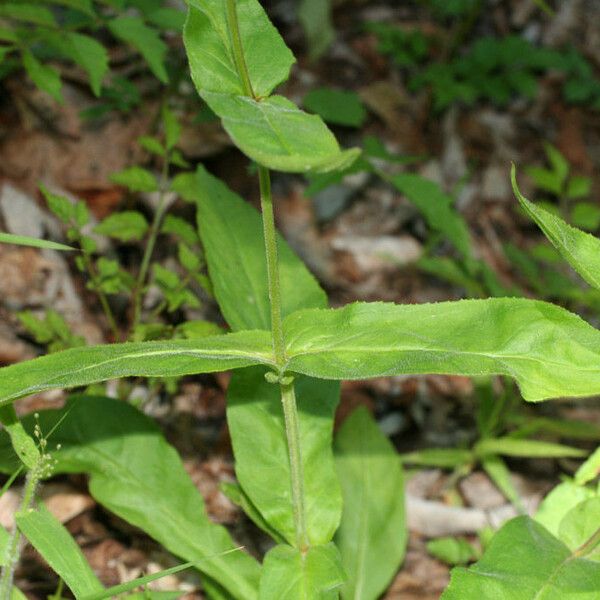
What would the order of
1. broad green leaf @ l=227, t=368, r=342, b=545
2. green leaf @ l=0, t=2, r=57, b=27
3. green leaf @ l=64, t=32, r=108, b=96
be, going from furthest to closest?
green leaf @ l=0, t=2, r=57, b=27 < green leaf @ l=64, t=32, r=108, b=96 < broad green leaf @ l=227, t=368, r=342, b=545

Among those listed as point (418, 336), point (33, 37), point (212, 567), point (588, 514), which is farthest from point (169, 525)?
point (33, 37)

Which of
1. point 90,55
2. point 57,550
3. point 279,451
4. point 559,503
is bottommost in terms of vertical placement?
point 559,503

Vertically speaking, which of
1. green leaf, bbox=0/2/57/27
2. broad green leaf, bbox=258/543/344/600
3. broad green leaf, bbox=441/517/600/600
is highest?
green leaf, bbox=0/2/57/27

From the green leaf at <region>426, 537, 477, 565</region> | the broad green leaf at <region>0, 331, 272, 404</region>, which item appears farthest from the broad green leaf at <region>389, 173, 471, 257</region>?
the broad green leaf at <region>0, 331, 272, 404</region>

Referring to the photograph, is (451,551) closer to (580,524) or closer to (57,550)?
(580,524)

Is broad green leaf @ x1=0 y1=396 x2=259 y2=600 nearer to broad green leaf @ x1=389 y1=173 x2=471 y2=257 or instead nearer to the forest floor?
the forest floor

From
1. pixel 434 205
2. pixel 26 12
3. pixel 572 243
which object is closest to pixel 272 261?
pixel 572 243
